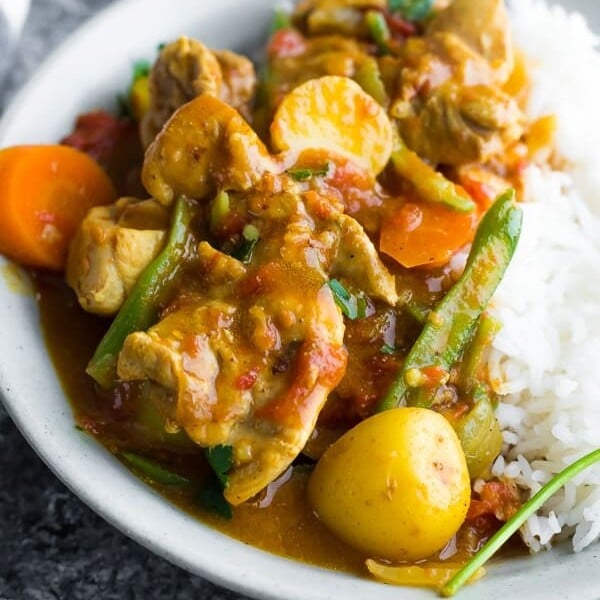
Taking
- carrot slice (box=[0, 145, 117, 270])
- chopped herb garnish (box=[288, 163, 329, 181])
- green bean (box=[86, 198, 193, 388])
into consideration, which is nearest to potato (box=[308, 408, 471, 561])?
green bean (box=[86, 198, 193, 388])

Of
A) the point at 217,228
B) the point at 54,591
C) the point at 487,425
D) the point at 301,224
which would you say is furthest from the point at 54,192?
the point at 487,425

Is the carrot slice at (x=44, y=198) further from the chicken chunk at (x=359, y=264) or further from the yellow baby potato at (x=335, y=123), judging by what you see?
the chicken chunk at (x=359, y=264)

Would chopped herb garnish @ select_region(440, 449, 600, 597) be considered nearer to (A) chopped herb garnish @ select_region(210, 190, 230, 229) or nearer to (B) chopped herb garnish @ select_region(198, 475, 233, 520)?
(B) chopped herb garnish @ select_region(198, 475, 233, 520)

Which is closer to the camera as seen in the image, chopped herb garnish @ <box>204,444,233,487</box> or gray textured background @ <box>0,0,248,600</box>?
chopped herb garnish @ <box>204,444,233,487</box>

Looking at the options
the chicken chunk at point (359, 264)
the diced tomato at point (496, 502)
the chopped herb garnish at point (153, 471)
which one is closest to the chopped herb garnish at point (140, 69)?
the chicken chunk at point (359, 264)

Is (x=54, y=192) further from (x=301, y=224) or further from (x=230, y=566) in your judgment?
(x=230, y=566)

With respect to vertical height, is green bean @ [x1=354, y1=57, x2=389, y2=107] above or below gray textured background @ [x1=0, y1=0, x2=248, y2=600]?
above
